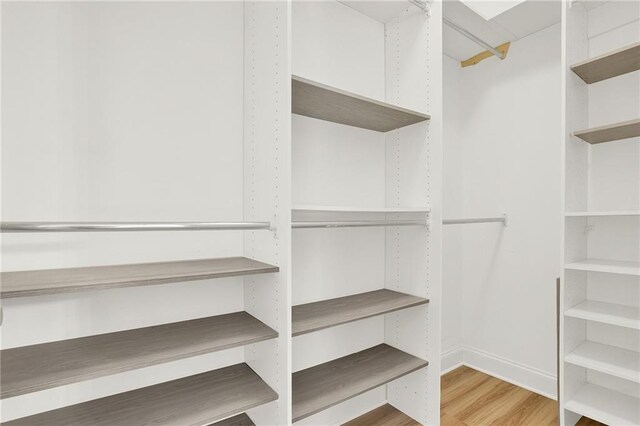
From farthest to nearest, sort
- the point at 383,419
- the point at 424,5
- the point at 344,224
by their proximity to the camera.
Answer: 1. the point at 383,419
2. the point at 424,5
3. the point at 344,224

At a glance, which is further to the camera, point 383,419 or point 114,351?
point 383,419

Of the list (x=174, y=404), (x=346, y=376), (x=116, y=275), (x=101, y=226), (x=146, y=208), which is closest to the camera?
(x=101, y=226)

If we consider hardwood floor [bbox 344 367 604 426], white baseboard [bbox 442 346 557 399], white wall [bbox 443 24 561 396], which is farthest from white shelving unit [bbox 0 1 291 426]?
white baseboard [bbox 442 346 557 399]

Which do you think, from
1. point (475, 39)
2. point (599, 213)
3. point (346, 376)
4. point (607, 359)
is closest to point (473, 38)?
point (475, 39)

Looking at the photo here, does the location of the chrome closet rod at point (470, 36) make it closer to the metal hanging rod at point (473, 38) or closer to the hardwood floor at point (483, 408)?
the metal hanging rod at point (473, 38)

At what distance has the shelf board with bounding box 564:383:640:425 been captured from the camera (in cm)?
173

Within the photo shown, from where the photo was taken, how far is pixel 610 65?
1.84 meters

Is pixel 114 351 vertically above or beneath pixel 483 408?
above

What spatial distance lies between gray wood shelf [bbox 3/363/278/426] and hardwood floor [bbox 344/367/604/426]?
955 mm

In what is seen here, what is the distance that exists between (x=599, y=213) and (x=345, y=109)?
145 centimetres

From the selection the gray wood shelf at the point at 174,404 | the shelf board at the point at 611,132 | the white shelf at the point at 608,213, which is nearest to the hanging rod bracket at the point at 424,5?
the shelf board at the point at 611,132

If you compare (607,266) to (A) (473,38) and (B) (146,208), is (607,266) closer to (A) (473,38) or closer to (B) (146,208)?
(A) (473,38)

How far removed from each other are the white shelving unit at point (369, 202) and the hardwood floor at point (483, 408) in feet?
0.32

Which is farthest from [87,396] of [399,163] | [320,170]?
[399,163]
